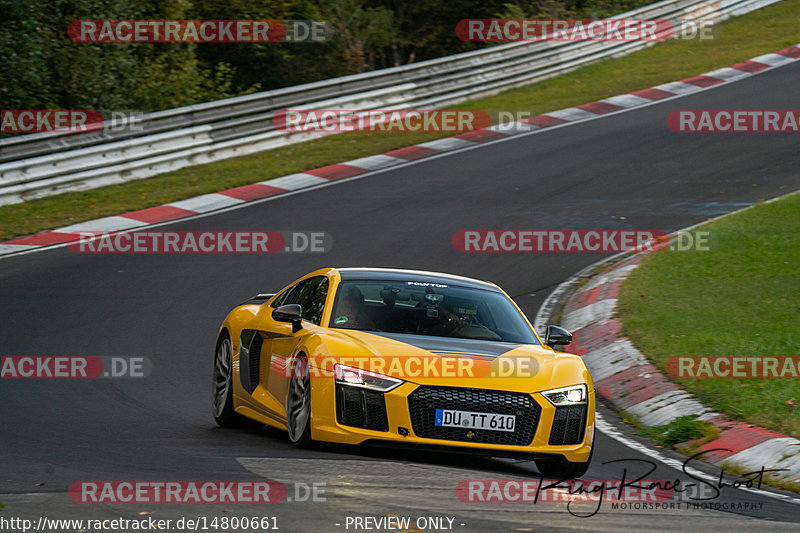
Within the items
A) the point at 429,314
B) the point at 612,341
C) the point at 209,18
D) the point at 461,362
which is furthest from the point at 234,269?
the point at 209,18

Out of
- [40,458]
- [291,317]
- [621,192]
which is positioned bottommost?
[621,192]

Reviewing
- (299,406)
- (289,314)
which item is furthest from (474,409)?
(289,314)

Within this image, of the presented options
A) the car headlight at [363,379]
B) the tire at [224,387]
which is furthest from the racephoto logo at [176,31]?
the car headlight at [363,379]

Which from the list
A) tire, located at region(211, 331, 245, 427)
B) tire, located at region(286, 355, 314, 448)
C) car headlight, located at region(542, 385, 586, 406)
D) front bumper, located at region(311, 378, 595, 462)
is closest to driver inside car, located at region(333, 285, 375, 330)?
tire, located at region(286, 355, 314, 448)

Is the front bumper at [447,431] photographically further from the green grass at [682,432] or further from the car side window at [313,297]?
the green grass at [682,432]

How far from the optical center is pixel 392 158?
21297mm

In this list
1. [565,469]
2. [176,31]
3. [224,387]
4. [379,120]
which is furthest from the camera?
[176,31]

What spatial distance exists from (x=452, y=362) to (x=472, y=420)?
0.39 metres

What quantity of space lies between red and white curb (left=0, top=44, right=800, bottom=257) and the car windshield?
8.53 metres

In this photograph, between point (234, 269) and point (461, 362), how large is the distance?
777 centimetres

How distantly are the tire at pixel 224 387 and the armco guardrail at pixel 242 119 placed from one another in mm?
10089

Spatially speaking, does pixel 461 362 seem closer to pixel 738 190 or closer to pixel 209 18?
pixel 738 190

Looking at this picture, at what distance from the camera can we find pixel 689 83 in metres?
26.5

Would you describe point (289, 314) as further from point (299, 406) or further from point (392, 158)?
point (392, 158)
